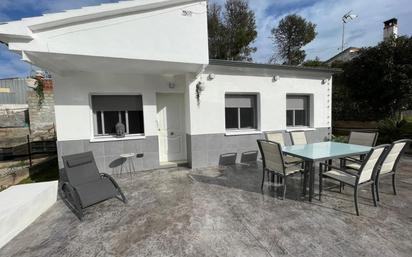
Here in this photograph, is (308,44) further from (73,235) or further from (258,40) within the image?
(73,235)

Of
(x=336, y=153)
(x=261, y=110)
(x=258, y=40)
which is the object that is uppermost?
(x=258, y=40)

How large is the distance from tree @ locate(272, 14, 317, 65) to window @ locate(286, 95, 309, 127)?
12.7m

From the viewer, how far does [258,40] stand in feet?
52.2

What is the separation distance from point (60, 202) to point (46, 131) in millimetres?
8364

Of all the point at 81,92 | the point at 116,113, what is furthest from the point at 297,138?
the point at 81,92

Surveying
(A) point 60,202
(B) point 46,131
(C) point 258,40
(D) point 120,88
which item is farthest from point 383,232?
(C) point 258,40

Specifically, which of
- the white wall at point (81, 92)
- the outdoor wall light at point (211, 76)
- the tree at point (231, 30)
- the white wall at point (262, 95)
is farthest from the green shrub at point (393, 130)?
the white wall at point (81, 92)

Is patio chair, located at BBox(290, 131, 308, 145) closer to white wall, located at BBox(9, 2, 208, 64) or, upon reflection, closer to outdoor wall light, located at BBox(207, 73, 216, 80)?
outdoor wall light, located at BBox(207, 73, 216, 80)

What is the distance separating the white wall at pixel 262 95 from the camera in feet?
21.9

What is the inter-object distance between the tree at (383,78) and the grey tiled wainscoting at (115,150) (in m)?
11.5

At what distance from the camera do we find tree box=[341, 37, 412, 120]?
9.22 meters

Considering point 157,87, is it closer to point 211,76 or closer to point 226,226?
point 211,76

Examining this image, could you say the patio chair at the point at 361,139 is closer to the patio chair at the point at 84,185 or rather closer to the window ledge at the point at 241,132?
the window ledge at the point at 241,132

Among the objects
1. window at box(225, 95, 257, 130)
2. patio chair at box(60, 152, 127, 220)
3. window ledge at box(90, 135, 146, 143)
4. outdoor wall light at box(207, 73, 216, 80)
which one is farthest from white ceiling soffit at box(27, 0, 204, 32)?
window at box(225, 95, 257, 130)
